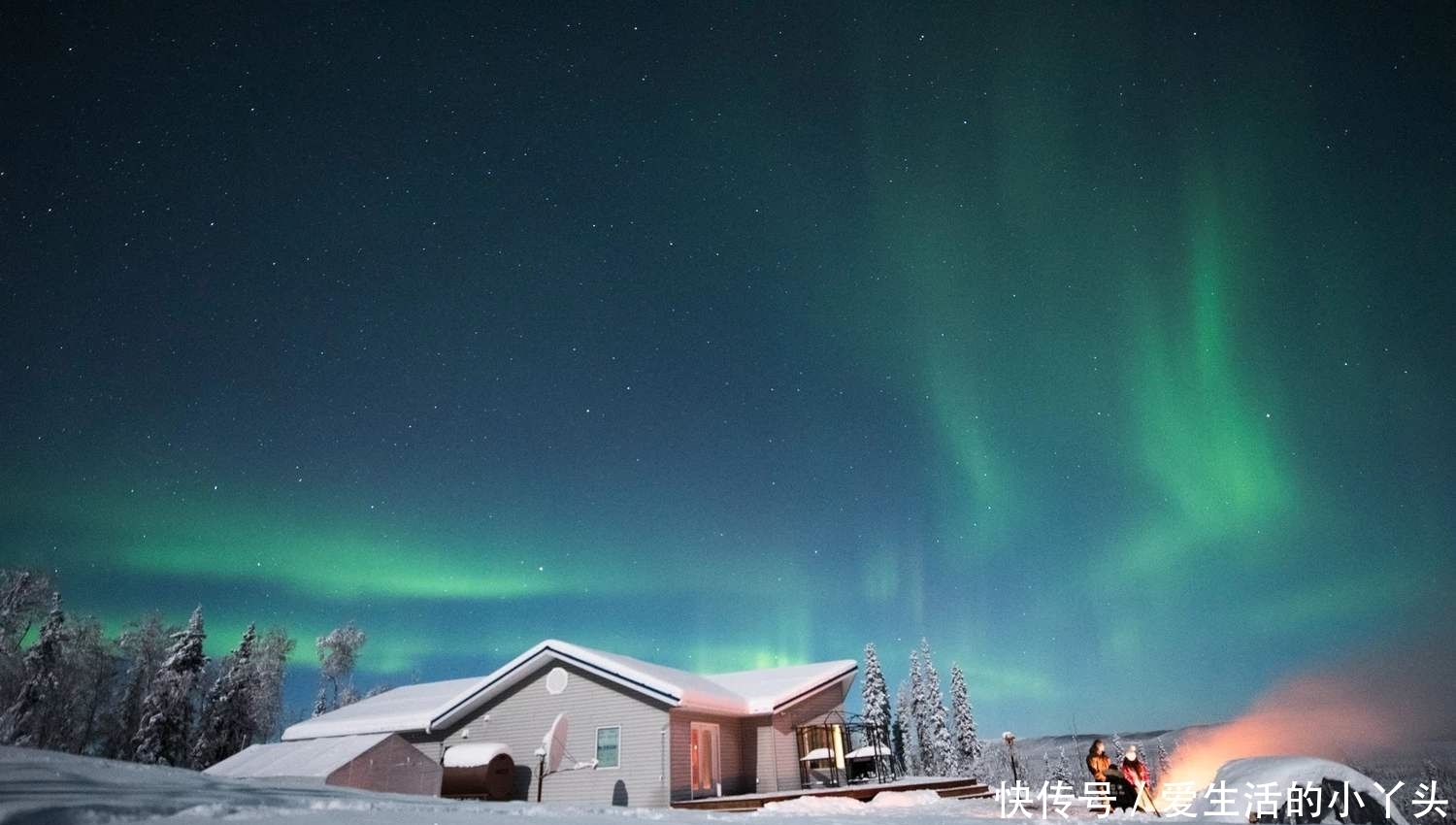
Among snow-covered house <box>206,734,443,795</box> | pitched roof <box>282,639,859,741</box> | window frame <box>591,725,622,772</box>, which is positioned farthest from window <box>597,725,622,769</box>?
snow-covered house <box>206,734,443,795</box>

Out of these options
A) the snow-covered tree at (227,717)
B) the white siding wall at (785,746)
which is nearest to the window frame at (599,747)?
the white siding wall at (785,746)

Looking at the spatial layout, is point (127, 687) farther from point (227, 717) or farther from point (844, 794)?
point (844, 794)

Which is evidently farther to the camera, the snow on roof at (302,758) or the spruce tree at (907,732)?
the spruce tree at (907,732)

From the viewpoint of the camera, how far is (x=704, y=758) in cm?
2336

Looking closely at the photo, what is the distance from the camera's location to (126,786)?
300 cm

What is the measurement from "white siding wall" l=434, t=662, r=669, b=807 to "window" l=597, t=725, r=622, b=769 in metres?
0.14

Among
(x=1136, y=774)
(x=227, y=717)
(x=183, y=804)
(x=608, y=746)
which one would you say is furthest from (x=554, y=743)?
(x=227, y=717)

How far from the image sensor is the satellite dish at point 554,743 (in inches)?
869

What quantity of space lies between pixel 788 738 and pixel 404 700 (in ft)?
51.0

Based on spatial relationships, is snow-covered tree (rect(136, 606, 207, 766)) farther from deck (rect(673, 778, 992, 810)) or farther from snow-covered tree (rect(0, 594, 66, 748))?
deck (rect(673, 778, 992, 810))

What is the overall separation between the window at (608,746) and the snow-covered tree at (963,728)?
43684 millimetres

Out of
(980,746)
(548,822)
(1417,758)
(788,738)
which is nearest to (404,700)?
(788,738)

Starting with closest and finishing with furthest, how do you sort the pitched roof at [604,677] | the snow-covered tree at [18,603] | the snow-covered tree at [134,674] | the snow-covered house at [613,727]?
the snow-covered house at [613,727] → the pitched roof at [604,677] → the snow-covered tree at [18,603] → the snow-covered tree at [134,674]

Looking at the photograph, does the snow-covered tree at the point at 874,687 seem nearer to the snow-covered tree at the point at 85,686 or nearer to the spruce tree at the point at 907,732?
the spruce tree at the point at 907,732
